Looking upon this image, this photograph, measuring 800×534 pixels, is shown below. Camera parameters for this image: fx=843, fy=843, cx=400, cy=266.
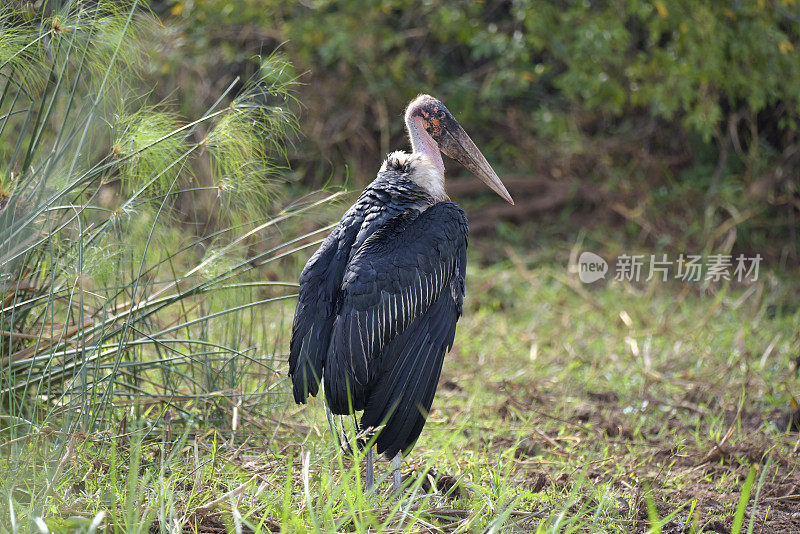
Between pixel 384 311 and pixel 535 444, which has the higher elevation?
pixel 384 311

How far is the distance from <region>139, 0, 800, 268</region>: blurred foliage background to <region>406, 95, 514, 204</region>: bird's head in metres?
2.32

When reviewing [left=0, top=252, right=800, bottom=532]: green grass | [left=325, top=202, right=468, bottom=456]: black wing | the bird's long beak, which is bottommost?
[left=0, top=252, right=800, bottom=532]: green grass

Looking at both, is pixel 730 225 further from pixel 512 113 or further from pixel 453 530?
pixel 453 530

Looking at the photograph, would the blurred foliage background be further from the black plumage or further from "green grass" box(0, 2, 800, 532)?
the black plumage

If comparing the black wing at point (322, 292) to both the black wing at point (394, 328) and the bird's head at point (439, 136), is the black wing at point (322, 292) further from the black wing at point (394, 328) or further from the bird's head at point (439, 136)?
the bird's head at point (439, 136)

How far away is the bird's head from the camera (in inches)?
119

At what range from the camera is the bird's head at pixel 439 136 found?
9.88 ft

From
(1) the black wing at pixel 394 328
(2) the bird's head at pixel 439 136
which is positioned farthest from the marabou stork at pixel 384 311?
(2) the bird's head at pixel 439 136

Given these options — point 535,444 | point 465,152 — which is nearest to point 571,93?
point 465,152

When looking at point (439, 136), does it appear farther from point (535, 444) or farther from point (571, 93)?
point (571, 93)

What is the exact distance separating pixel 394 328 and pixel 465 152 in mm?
903

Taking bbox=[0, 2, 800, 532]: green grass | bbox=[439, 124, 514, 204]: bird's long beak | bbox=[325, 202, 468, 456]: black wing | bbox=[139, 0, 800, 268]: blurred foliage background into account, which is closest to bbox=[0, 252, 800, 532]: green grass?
bbox=[0, 2, 800, 532]: green grass

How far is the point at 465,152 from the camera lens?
3.07 meters

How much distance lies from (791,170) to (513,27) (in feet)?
7.34
